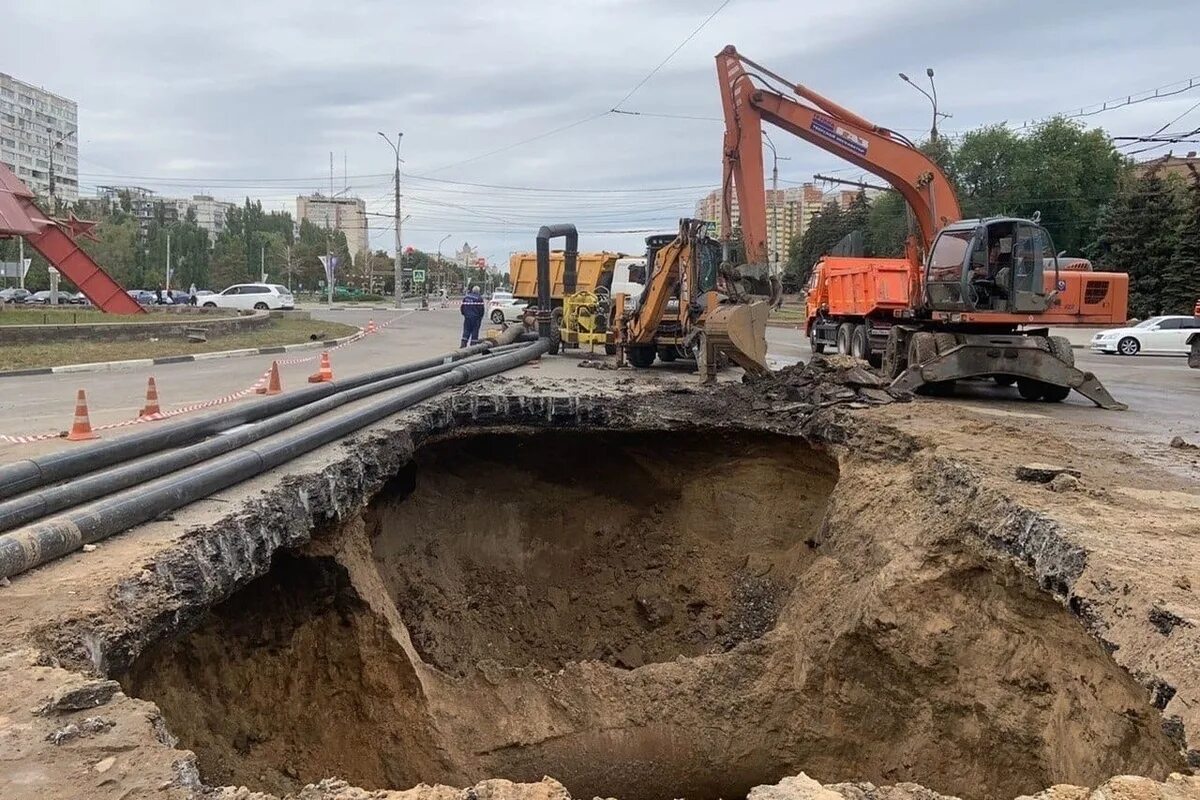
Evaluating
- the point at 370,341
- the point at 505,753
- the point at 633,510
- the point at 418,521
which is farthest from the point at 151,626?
the point at 370,341

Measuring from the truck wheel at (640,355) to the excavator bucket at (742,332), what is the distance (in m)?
2.78

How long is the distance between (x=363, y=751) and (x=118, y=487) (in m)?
2.55

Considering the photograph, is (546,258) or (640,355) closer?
(640,355)

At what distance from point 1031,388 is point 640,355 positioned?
5548 millimetres

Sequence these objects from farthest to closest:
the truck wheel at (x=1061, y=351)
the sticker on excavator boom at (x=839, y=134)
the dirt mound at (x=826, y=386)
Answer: the sticker on excavator boom at (x=839, y=134), the truck wheel at (x=1061, y=351), the dirt mound at (x=826, y=386)

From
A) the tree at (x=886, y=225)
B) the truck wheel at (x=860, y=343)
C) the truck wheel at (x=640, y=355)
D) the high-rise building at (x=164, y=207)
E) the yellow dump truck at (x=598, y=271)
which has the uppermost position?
the high-rise building at (x=164, y=207)

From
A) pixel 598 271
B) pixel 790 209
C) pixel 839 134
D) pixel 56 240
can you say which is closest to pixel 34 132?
pixel 790 209

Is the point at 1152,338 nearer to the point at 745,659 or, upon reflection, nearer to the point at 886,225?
the point at 745,659

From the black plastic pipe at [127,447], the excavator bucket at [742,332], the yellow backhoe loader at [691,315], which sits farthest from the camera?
the yellow backhoe loader at [691,315]

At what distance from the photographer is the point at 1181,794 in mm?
2549

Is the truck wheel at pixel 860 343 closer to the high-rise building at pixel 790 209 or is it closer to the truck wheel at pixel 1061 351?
the truck wheel at pixel 1061 351

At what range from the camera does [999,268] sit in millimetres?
10328

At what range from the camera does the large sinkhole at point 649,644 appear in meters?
4.83

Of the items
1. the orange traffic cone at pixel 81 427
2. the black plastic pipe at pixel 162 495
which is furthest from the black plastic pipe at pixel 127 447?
the orange traffic cone at pixel 81 427
